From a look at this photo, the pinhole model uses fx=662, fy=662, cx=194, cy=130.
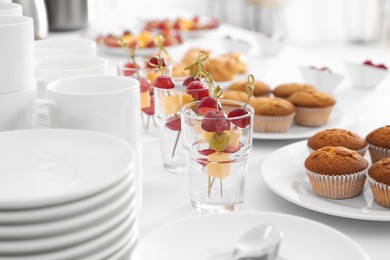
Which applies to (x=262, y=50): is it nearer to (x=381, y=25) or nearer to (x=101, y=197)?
(x=101, y=197)

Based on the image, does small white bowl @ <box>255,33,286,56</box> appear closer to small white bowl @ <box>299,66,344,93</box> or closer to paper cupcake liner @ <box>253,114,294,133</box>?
small white bowl @ <box>299,66,344,93</box>

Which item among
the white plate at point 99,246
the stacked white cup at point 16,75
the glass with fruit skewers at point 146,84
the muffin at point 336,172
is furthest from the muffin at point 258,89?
the white plate at point 99,246

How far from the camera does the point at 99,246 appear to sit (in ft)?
2.34

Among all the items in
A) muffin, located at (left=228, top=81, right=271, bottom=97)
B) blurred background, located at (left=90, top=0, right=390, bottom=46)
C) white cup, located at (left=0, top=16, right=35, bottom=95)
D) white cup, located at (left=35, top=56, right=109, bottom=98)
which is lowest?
blurred background, located at (left=90, top=0, right=390, bottom=46)

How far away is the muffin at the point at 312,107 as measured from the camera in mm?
1438

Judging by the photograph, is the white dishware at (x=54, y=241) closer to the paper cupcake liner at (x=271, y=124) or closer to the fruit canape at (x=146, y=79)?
the fruit canape at (x=146, y=79)

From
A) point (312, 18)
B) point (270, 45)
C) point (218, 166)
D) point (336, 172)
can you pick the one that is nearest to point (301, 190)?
point (336, 172)

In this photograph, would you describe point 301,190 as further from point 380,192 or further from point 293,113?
point 293,113

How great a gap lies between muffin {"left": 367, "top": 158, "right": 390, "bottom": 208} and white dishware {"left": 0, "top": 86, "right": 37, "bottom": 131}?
522 millimetres

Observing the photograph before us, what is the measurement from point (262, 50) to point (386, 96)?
1.93 feet

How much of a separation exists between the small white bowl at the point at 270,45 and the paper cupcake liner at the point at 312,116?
777 mm

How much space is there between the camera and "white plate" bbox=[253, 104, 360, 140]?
1353 mm

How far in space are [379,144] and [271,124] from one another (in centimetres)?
26

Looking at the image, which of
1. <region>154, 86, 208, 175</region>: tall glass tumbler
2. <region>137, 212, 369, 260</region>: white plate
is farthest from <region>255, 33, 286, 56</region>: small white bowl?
<region>137, 212, 369, 260</region>: white plate
